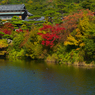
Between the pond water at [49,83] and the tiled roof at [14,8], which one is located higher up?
the tiled roof at [14,8]

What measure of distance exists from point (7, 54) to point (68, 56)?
753 inches

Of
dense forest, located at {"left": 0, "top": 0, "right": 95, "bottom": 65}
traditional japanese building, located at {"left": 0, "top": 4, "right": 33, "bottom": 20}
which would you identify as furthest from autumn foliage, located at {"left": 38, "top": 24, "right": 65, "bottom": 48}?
traditional japanese building, located at {"left": 0, "top": 4, "right": 33, "bottom": 20}

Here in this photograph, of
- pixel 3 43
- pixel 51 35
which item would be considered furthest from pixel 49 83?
pixel 3 43

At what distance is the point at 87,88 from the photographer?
1989 cm

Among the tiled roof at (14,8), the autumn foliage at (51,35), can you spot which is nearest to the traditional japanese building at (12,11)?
the tiled roof at (14,8)

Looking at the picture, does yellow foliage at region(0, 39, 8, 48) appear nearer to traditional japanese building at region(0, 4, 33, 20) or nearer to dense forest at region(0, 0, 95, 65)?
dense forest at region(0, 0, 95, 65)

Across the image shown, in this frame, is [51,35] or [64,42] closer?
[64,42]

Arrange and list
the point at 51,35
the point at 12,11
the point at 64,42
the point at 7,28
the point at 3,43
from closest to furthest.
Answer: the point at 64,42, the point at 51,35, the point at 3,43, the point at 7,28, the point at 12,11

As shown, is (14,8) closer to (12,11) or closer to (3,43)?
(12,11)

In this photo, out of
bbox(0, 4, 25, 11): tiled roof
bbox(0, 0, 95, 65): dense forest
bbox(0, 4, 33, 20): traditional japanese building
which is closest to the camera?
bbox(0, 0, 95, 65): dense forest

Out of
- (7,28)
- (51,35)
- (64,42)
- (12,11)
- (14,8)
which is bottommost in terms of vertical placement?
(64,42)

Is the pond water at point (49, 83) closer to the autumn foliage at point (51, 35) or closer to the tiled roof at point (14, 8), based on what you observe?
the autumn foliage at point (51, 35)

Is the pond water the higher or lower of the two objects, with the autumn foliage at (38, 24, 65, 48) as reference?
lower

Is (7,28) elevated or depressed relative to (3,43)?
elevated
